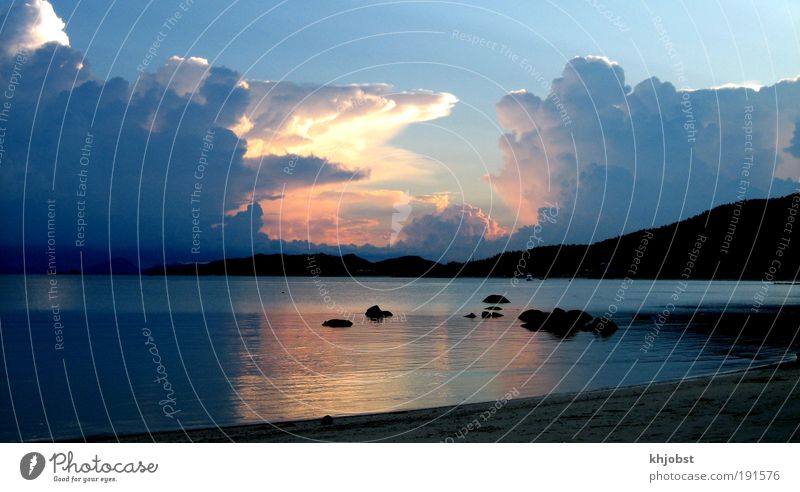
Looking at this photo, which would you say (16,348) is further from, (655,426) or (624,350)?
(655,426)

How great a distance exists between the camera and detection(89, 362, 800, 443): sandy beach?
62.4 ft

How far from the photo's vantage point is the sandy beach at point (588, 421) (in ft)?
62.4

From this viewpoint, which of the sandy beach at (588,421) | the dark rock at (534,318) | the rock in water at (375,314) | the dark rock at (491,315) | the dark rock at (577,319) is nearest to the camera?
the sandy beach at (588,421)

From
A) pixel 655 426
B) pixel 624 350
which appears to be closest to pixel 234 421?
pixel 655 426

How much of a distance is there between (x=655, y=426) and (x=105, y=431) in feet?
53.1

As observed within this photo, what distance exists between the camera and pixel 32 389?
109 feet

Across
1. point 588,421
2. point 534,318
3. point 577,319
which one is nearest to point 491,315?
point 534,318

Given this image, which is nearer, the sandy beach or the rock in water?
the sandy beach

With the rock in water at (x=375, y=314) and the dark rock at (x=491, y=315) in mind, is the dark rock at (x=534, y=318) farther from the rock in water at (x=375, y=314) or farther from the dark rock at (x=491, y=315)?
the rock in water at (x=375, y=314)

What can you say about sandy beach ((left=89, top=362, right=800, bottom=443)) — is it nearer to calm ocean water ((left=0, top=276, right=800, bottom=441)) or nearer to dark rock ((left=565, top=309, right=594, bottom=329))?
calm ocean water ((left=0, top=276, right=800, bottom=441))

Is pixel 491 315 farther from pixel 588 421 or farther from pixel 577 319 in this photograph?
pixel 588 421
